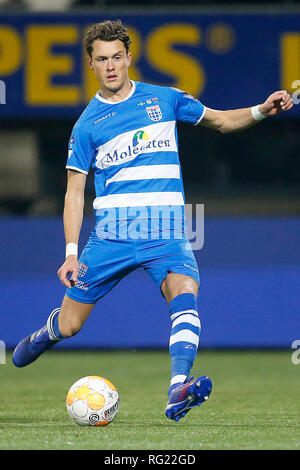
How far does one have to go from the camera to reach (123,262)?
5840mm

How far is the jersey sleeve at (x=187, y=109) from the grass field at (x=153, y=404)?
186 cm

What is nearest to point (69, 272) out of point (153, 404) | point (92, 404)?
point (92, 404)

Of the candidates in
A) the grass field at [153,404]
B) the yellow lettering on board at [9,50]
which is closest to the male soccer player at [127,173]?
the grass field at [153,404]

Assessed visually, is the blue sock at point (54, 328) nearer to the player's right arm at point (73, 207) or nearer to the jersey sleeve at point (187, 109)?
the player's right arm at point (73, 207)

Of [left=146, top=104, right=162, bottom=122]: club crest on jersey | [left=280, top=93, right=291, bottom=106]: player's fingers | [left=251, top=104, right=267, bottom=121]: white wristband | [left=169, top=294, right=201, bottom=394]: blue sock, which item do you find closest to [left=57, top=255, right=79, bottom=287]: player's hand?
[left=169, top=294, right=201, bottom=394]: blue sock

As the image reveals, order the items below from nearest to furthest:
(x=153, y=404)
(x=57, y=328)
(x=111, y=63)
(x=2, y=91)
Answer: (x=111, y=63) < (x=57, y=328) < (x=153, y=404) < (x=2, y=91)

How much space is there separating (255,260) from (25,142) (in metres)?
3.15

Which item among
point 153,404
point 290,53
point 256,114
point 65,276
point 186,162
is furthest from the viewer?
point 186,162

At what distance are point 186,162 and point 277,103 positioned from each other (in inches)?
238

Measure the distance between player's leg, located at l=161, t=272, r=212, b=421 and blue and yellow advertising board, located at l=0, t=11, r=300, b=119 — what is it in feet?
19.7

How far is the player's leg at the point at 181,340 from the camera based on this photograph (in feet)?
16.8

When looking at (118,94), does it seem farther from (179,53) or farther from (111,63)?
(179,53)
